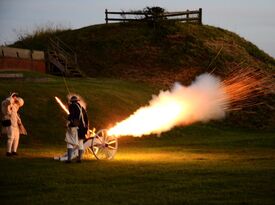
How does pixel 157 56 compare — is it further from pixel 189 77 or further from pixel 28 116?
pixel 28 116

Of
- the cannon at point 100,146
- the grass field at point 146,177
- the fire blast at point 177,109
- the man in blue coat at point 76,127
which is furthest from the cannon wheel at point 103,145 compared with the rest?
the fire blast at point 177,109

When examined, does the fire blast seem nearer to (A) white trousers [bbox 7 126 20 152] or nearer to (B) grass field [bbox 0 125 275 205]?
(B) grass field [bbox 0 125 275 205]

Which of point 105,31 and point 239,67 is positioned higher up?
point 105,31

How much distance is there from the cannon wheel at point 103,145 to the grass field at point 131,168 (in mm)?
411

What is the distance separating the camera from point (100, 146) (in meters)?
22.8

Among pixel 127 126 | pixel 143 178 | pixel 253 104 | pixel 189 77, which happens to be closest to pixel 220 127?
pixel 253 104

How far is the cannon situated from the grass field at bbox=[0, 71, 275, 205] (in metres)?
0.40

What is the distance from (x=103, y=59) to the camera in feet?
183

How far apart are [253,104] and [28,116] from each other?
19.8 m

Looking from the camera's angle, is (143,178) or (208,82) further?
(208,82)

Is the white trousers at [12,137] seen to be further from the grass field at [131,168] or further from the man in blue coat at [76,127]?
the man in blue coat at [76,127]

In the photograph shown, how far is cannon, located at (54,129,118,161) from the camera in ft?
73.5

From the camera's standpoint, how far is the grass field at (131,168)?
1493 centimetres

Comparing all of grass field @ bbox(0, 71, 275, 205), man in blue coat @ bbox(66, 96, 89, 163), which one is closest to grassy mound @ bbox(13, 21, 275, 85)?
grass field @ bbox(0, 71, 275, 205)
